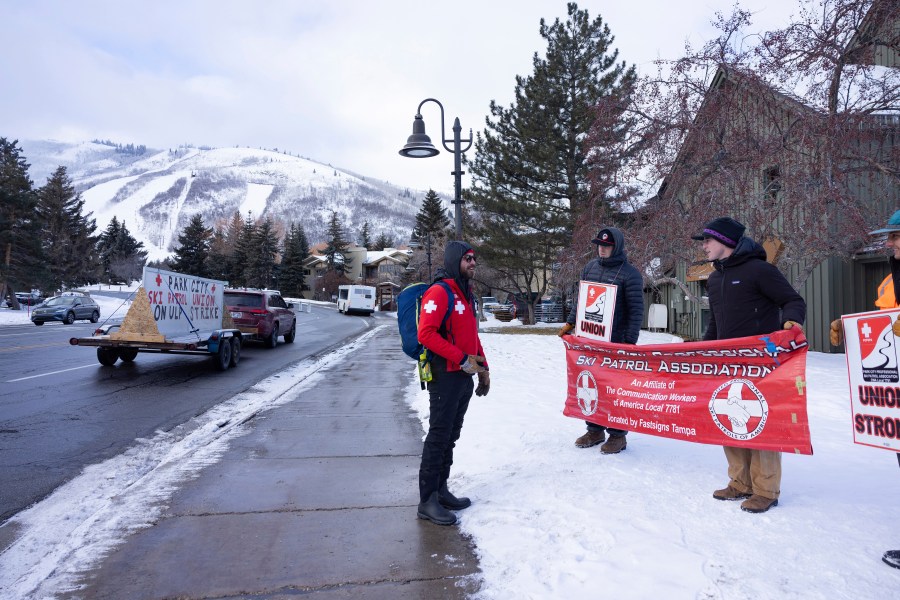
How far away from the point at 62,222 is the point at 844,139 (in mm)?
68113

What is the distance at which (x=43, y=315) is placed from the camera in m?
30.5

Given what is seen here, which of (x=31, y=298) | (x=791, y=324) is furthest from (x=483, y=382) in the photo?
(x=31, y=298)

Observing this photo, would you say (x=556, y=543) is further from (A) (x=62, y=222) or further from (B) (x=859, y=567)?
(A) (x=62, y=222)

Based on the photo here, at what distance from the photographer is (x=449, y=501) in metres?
4.15

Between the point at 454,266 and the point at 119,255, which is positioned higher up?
the point at 119,255

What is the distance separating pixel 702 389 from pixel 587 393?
3.81 ft

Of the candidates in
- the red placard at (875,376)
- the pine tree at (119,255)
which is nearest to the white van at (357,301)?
the red placard at (875,376)

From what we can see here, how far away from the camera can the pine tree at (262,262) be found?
9069 cm

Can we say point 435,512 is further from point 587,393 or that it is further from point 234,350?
point 234,350

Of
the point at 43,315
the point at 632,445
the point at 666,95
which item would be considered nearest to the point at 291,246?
the point at 43,315

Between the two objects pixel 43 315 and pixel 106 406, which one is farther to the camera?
pixel 43 315

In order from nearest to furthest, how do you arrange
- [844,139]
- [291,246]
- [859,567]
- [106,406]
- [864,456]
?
[859,567], [864,456], [106,406], [844,139], [291,246]

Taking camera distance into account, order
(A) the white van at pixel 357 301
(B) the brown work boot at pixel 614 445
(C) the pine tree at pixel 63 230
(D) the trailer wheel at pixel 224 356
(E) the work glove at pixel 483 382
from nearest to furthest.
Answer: (E) the work glove at pixel 483 382, (B) the brown work boot at pixel 614 445, (D) the trailer wheel at pixel 224 356, (A) the white van at pixel 357 301, (C) the pine tree at pixel 63 230

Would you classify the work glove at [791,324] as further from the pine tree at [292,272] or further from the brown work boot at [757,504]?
the pine tree at [292,272]
